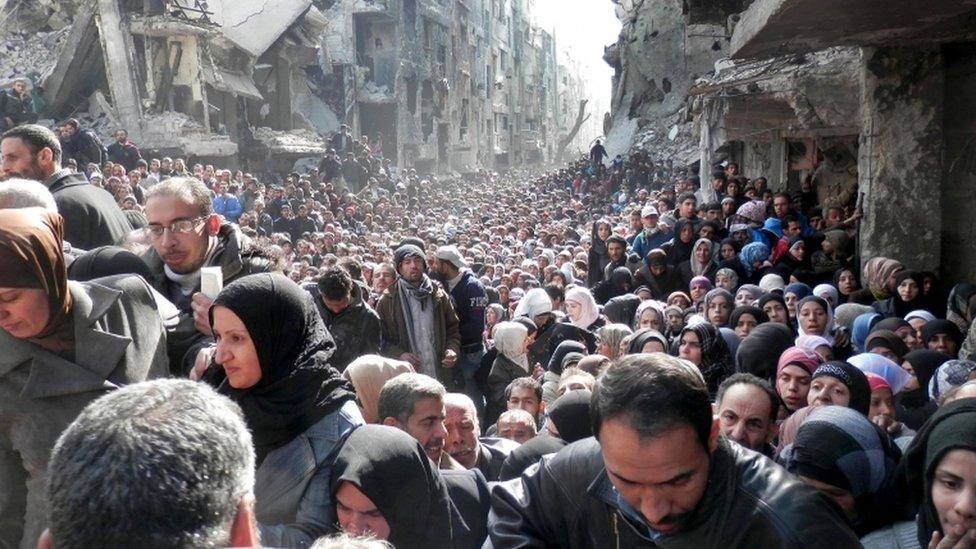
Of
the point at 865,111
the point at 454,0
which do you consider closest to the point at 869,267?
the point at 865,111

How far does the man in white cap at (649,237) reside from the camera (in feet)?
35.6

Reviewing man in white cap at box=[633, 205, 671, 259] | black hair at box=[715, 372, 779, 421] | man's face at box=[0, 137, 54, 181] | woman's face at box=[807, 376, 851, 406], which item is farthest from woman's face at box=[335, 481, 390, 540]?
man in white cap at box=[633, 205, 671, 259]

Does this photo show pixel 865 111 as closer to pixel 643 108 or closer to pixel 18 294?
pixel 18 294

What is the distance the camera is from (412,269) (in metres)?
6.52

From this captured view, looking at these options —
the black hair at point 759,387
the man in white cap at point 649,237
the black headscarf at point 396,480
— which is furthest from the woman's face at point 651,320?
the black headscarf at point 396,480

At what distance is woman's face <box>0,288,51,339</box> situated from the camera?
88.1 inches

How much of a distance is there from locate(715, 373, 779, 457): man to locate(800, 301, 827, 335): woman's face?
309cm

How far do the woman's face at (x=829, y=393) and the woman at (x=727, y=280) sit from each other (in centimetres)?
448

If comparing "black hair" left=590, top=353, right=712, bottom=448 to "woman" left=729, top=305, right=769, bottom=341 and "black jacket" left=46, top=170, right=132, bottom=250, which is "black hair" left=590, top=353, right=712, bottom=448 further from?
"woman" left=729, top=305, right=769, bottom=341

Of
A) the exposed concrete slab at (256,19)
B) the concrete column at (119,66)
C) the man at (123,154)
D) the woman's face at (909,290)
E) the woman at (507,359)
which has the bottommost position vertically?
the woman at (507,359)

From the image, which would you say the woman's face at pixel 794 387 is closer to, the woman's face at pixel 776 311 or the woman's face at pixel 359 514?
the woman's face at pixel 776 311

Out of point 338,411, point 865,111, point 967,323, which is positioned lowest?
point 967,323

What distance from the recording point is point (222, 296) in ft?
7.84

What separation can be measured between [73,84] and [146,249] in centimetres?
2094
